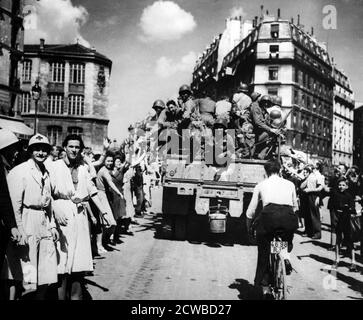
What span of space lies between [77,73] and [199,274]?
490 cm

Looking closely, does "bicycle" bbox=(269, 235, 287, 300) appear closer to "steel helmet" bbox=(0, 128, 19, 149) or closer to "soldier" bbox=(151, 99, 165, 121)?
"steel helmet" bbox=(0, 128, 19, 149)

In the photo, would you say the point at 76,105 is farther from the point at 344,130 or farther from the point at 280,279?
the point at 344,130

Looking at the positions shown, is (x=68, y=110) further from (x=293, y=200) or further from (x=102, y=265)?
(x=293, y=200)

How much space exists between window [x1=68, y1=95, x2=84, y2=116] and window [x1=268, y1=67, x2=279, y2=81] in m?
36.6

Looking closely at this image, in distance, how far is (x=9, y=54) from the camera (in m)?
20.5

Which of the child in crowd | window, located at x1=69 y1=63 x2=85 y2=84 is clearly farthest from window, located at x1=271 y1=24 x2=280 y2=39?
the child in crowd

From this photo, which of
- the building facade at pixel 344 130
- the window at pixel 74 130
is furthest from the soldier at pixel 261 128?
the building facade at pixel 344 130

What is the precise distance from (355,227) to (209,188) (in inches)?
109

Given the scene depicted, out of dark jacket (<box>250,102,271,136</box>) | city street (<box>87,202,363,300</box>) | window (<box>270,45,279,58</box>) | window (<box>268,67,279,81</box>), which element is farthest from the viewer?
window (<box>268,67,279,81</box>)

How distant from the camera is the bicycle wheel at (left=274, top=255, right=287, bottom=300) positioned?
396 cm

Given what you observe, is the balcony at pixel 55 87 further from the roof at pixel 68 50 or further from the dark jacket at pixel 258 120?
the dark jacket at pixel 258 120

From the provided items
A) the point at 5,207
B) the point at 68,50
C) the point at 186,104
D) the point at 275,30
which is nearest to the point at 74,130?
the point at 68,50

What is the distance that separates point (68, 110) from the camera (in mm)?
7742
